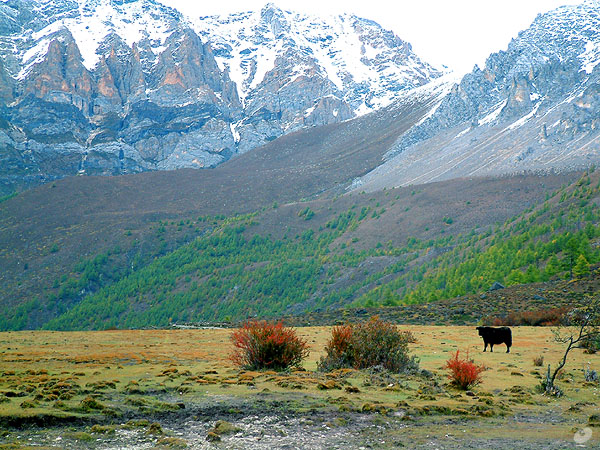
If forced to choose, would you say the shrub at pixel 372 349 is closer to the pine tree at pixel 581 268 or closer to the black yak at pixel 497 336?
the black yak at pixel 497 336

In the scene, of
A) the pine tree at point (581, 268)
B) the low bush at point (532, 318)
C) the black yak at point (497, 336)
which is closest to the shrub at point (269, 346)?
the black yak at point (497, 336)

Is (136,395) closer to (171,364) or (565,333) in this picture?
(171,364)

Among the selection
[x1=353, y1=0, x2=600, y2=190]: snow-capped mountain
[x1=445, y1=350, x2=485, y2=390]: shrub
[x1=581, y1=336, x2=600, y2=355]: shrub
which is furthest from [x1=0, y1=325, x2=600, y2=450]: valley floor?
[x1=353, y1=0, x2=600, y2=190]: snow-capped mountain

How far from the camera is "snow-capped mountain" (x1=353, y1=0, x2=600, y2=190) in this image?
139750 mm

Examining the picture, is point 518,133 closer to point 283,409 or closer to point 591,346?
point 591,346

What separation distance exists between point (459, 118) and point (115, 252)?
4521 inches

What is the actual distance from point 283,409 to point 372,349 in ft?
21.9

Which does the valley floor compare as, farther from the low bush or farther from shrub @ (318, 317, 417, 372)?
the low bush

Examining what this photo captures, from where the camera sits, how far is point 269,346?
19.8 m

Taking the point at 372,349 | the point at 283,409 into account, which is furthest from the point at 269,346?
the point at 283,409

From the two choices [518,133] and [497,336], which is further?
[518,133]

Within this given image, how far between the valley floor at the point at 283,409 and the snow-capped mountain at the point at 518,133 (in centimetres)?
Result: 12179

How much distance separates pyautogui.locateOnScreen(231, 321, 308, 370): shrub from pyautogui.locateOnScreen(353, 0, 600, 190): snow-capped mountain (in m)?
121

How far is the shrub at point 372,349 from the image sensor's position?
19.8 m
